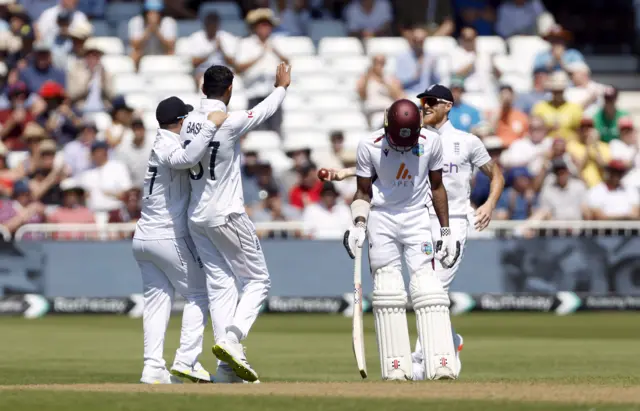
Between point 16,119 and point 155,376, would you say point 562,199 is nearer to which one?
point 16,119

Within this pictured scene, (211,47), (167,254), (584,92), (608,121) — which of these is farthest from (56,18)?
(167,254)

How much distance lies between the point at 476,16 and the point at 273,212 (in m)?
7.52

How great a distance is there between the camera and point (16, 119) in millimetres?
21969

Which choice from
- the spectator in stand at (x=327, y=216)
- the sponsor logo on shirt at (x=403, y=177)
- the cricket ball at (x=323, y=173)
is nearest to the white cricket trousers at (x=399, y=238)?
the sponsor logo on shirt at (x=403, y=177)

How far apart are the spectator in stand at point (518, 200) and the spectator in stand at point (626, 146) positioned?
6.58ft

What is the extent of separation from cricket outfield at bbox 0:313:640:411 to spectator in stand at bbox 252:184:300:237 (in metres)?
1.43

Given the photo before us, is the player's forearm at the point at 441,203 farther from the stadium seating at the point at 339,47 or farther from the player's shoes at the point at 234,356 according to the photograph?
the stadium seating at the point at 339,47

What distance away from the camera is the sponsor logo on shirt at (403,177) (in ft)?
35.0

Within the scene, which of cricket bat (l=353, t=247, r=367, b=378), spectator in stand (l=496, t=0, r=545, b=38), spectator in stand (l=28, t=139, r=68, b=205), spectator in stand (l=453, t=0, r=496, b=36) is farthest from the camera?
spectator in stand (l=496, t=0, r=545, b=38)

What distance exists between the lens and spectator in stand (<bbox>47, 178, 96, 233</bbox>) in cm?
2036

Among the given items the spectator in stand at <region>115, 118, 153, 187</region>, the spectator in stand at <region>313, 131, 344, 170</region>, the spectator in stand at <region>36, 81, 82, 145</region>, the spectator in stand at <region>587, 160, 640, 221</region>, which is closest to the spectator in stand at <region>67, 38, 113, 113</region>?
the spectator in stand at <region>36, 81, 82, 145</region>

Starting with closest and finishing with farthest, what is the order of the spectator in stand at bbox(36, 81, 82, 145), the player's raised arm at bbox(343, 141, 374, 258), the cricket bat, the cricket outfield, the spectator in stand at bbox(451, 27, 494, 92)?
1. the cricket outfield
2. the cricket bat
3. the player's raised arm at bbox(343, 141, 374, 258)
4. the spectator in stand at bbox(36, 81, 82, 145)
5. the spectator in stand at bbox(451, 27, 494, 92)

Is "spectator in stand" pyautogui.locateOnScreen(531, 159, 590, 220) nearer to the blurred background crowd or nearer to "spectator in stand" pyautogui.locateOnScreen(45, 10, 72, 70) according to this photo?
the blurred background crowd

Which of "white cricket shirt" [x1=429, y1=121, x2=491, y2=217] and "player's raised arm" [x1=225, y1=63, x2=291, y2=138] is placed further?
"white cricket shirt" [x1=429, y1=121, x2=491, y2=217]
